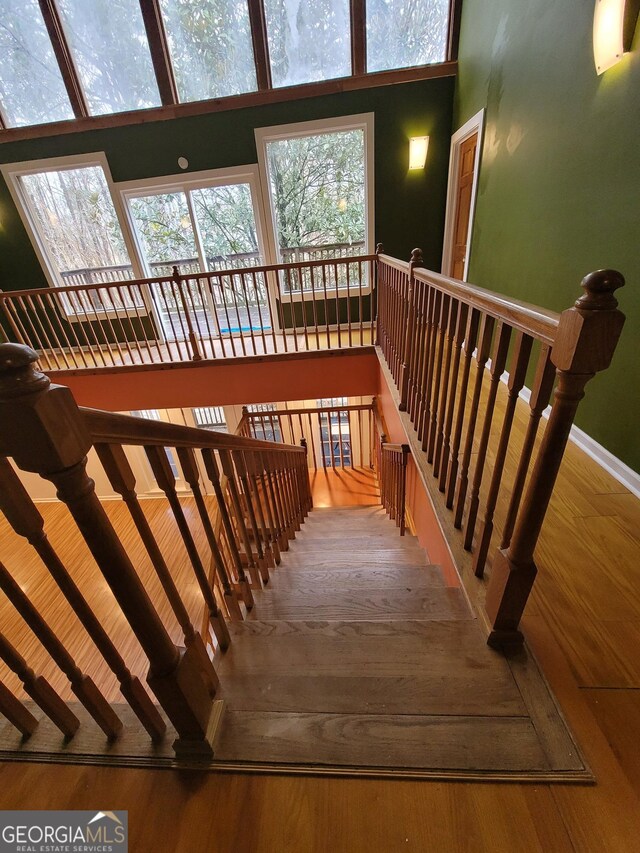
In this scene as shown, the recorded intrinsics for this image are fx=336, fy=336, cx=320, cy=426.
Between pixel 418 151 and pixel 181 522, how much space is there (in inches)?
179

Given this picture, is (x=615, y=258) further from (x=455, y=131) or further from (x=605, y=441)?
(x=455, y=131)

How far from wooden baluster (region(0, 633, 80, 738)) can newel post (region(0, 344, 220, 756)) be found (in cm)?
29

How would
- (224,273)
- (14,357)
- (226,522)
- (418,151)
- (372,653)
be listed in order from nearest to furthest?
(14,357) → (372,653) → (226,522) → (224,273) → (418,151)

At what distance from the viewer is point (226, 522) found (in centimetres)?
126

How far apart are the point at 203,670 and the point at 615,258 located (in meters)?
2.38

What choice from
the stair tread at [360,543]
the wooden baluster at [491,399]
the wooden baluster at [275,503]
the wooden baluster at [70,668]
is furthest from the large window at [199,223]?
the wooden baluster at [70,668]

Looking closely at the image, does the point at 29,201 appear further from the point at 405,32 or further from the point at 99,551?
the point at 99,551

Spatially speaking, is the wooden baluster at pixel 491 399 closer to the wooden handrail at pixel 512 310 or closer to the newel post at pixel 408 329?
the wooden handrail at pixel 512 310

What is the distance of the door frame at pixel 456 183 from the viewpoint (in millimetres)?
3020

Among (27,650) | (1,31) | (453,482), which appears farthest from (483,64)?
(27,650)

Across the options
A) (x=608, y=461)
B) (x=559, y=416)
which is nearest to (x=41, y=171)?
(x=559, y=416)

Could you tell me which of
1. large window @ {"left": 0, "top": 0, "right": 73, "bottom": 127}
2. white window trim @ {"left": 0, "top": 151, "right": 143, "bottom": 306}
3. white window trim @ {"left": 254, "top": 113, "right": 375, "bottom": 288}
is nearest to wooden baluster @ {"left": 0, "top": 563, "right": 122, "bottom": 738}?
white window trim @ {"left": 0, "top": 151, "right": 143, "bottom": 306}

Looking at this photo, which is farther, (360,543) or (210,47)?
(210,47)

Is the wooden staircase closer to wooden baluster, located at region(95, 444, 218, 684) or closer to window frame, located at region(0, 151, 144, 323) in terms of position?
wooden baluster, located at region(95, 444, 218, 684)
